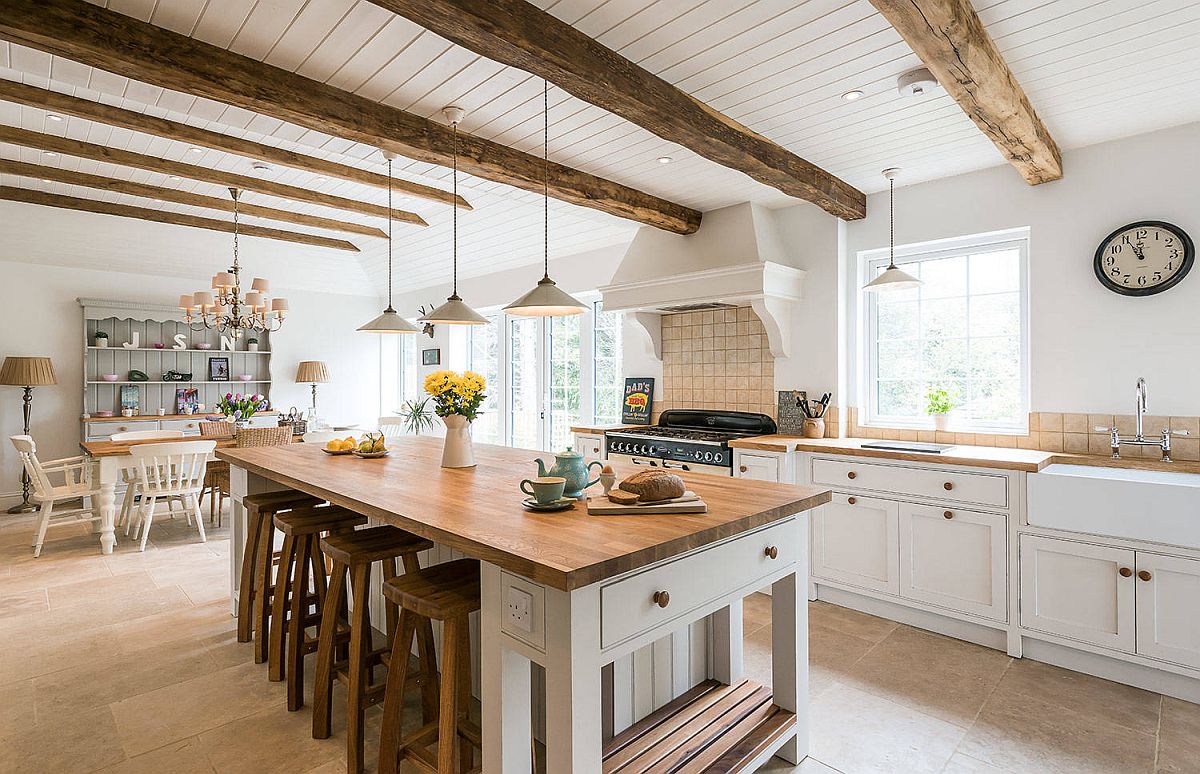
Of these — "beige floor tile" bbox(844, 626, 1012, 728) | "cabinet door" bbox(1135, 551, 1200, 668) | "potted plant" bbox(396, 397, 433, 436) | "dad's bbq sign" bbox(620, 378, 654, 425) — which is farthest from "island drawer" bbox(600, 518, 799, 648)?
"potted plant" bbox(396, 397, 433, 436)

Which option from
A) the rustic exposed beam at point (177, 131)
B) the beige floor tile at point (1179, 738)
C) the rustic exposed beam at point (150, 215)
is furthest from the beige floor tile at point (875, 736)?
the rustic exposed beam at point (150, 215)

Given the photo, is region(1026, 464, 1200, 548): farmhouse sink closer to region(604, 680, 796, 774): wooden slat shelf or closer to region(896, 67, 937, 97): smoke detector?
region(604, 680, 796, 774): wooden slat shelf

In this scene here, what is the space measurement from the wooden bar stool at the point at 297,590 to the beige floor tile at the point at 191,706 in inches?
4.2


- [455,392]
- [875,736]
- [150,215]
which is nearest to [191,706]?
[455,392]

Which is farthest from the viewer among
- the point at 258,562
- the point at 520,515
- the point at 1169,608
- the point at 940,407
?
the point at 940,407

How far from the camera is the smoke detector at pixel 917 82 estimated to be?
96.6 inches

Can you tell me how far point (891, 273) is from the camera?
333 centimetres

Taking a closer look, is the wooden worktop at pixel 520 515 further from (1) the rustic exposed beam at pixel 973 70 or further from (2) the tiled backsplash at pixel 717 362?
(2) the tiled backsplash at pixel 717 362

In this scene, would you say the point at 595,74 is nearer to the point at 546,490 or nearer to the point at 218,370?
the point at 546,490

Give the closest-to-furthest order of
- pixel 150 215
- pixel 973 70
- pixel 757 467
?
pixel 973 70, pixel 757 467, pixel 150 215

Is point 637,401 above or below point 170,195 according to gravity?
below

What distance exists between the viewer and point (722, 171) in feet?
12.0

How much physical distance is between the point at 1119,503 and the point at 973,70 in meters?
1.86

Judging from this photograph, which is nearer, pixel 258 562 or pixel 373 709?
pixel 373 709
